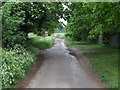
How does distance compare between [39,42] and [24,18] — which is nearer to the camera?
[24,18]

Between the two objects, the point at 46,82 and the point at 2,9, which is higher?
the point at 2,9

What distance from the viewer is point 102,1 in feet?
46.1

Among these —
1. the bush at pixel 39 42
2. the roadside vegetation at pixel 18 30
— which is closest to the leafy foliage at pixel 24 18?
the roadside vegetation at pixel 18 30

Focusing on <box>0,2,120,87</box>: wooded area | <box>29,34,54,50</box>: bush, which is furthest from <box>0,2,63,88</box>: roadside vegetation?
<box>29,34,54,50</box>: bush

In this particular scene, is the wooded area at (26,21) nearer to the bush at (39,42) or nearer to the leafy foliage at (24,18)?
the leafy foliage at (24,18)

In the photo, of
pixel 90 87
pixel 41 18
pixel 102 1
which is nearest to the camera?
pixel 90 87

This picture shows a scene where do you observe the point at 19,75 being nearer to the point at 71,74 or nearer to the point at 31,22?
the point at 71,74

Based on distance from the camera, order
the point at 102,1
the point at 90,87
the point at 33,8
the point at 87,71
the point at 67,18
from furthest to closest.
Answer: the point at 67,18, the point at 33,8, the point at 87,71, the point at 102,1, the point at 90,87

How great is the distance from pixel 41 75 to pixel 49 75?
38cm

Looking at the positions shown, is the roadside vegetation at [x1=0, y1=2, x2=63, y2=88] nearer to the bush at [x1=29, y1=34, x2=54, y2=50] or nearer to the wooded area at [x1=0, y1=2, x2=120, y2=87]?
the wooded area at [x1=0, y1=2, x2=120, y2=87]

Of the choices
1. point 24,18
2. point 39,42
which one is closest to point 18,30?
point 24,18

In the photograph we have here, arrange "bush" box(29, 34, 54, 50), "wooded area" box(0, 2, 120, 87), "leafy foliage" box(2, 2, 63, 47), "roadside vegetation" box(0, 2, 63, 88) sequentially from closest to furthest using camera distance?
"roadside vegetation" box(0, 2, 63, 88)
"wooded area" box(0, 2, 120, 87)
"leafy foliage" box(2, 2, 63, 47)
"bush" box(29, 34, 54, 50)

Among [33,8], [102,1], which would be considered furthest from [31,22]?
[102,1]

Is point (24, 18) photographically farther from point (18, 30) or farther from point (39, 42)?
point (39, 42)
